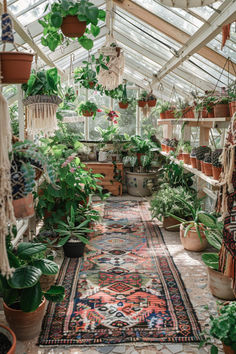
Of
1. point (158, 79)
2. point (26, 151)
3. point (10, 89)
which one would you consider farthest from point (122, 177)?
point (26, 151)

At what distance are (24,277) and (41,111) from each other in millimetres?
1195

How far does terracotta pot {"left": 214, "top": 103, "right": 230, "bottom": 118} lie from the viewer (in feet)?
11.4

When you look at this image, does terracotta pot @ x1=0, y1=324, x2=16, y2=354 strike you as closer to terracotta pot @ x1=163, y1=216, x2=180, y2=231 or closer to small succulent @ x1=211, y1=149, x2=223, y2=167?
small succulent @ x1=211, y1=149, x2=223, y2=167

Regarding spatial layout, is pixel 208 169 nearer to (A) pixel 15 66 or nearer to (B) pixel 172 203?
(B) pixel 172 203

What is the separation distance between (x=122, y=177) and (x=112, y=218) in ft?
6.74

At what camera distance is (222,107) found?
349 cm

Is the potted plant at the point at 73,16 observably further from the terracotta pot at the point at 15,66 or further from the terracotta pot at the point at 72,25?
the terracotta pot at the point at 15,66

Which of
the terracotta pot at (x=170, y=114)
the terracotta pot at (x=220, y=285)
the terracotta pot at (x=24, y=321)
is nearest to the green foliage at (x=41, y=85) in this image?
the terracotta pot at (x=24, y=321)

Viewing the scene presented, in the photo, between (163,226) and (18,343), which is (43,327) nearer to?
(18,343)

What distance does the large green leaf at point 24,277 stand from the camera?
2262mm

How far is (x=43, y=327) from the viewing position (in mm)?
2783

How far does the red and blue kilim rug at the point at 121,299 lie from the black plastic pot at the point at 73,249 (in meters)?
0.07

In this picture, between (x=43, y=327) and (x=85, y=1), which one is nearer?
(x=85, y=1)

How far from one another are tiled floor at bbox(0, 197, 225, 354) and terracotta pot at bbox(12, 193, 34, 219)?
1.30 metres
